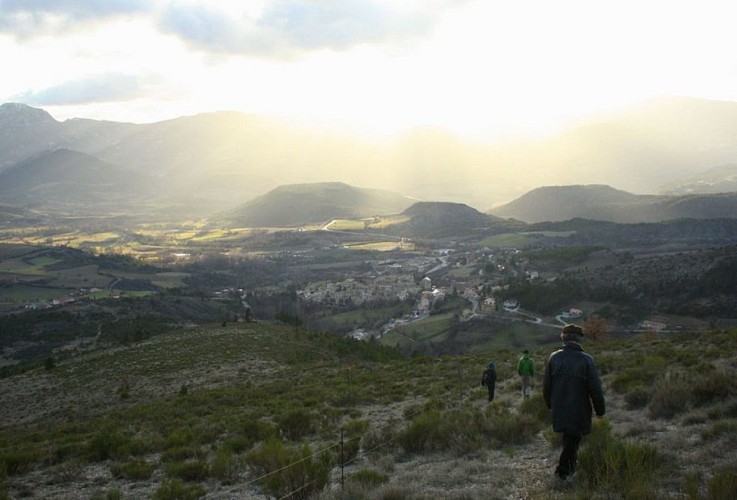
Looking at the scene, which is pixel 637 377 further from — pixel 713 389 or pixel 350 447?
pixel 350 447

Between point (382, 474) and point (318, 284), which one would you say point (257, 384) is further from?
point (318, 284)

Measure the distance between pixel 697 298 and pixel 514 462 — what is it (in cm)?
6300

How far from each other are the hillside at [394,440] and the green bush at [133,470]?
4 centimetres

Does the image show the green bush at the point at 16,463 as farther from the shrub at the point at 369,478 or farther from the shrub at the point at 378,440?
the shrub at the point at 369,478

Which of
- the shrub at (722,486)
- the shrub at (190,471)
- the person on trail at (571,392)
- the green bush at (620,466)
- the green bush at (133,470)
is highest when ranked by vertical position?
the person on trail at (571,392)

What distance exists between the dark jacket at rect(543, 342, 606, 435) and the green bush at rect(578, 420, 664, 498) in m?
0.48

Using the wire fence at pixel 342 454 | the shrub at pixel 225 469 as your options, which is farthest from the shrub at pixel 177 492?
the shrub at pixel 225 469

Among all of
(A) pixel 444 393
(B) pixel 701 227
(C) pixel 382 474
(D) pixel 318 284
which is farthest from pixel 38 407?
(B) pixel 701 227

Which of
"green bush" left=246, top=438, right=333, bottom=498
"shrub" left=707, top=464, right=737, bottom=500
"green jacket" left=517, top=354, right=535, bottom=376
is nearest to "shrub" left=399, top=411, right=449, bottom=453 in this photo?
"green bush" left=246, top=438, right=333, bottom=498

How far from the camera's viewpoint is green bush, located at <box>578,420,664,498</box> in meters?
5.99

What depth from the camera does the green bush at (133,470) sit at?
10.2 m

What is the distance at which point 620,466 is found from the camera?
6.65m

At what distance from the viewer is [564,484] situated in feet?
22.2

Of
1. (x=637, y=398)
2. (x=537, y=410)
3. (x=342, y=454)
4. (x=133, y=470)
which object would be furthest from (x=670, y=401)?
(x=133, y=470)
